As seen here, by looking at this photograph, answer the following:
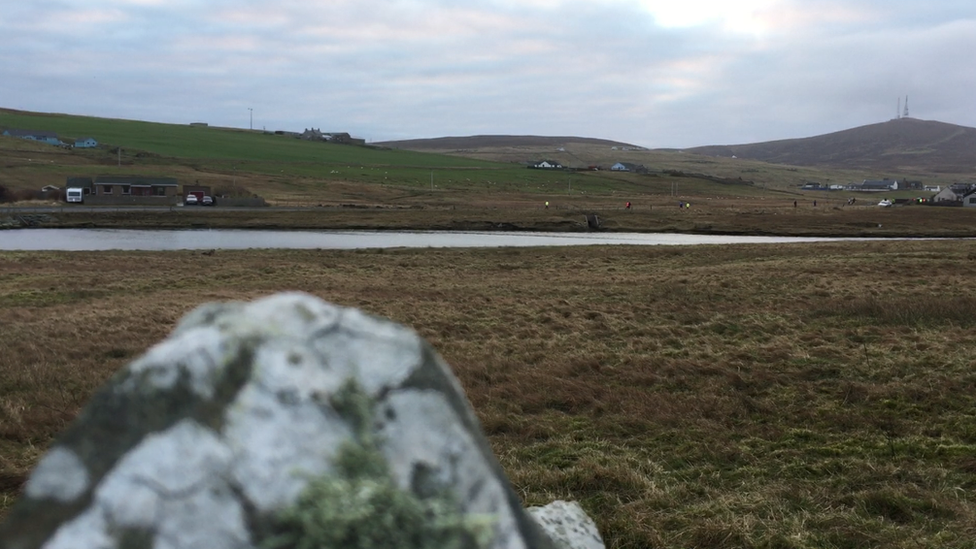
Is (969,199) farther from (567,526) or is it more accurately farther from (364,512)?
(364,512)

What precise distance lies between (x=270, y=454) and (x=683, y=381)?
1047 centimetres

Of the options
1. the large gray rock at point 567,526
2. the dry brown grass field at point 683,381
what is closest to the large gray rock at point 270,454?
the large gray rock at point 567,526

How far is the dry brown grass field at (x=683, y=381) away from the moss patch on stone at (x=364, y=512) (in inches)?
134

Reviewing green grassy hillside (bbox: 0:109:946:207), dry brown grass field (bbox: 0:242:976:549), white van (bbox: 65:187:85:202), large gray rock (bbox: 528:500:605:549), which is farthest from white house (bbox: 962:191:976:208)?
large gray rock (bbox: 528:500:605:549)

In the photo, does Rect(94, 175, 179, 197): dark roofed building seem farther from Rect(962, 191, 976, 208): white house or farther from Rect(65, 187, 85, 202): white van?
Rect(962, 191, 976, 208): white house

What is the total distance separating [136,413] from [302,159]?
181 m

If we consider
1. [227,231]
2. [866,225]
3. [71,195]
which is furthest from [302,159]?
[866,225]

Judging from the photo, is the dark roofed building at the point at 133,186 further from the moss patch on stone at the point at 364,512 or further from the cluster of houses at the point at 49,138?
the moss patch on stone at the point at 364,512

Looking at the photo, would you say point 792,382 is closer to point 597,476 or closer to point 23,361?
point 597,476

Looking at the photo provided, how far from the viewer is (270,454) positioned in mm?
2188

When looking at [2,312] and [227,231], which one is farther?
[227,231]

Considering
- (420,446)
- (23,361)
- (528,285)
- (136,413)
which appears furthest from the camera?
(528,285)

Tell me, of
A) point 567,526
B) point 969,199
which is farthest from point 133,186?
point 969,199

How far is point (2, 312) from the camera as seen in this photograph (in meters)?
18.5
